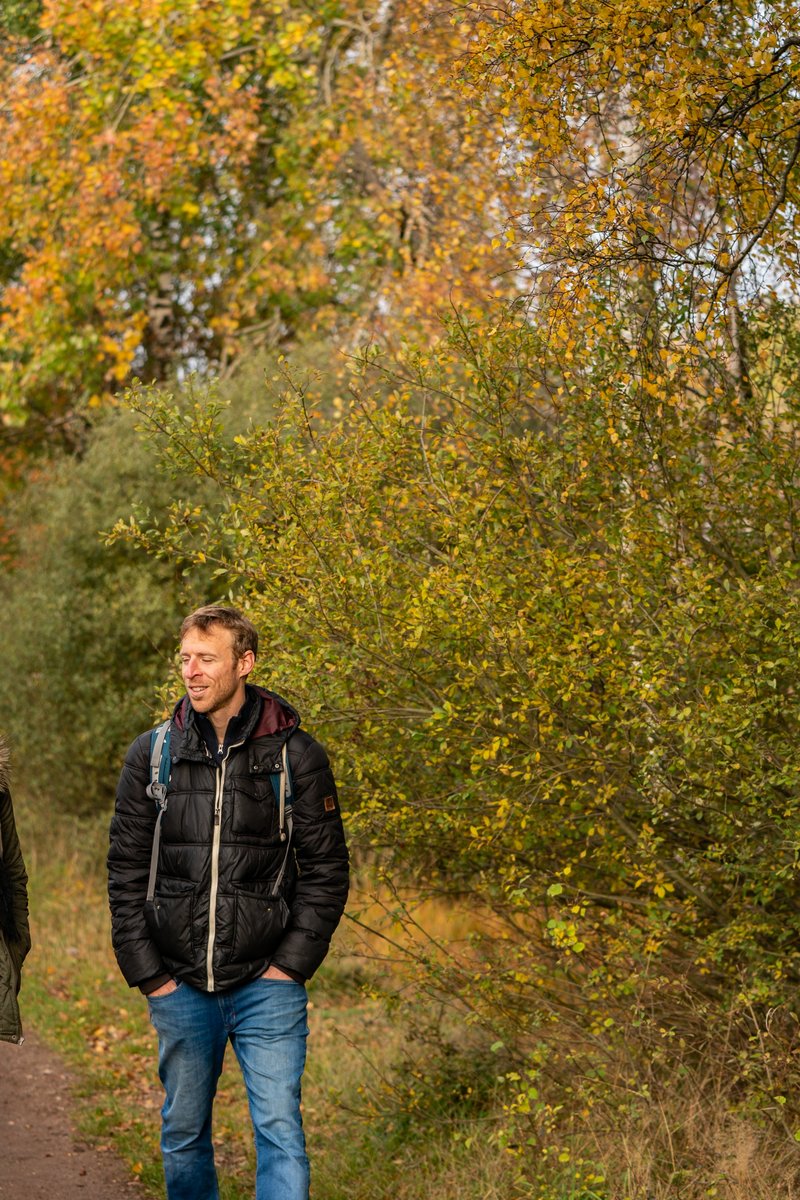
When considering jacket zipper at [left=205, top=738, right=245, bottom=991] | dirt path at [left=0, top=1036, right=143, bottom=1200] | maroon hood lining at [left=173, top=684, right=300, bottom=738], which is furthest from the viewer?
dirt path at [left=0, top=1036, right=143, bottom=1200]

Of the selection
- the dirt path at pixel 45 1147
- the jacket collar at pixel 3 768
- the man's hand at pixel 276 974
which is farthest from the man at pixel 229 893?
the dirt path at pixel 45 1147

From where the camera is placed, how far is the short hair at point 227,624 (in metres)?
4.46

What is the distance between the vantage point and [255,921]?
4316 mm

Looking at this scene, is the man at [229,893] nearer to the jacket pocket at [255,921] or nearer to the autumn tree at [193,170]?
the jacket pocket at [255,921]

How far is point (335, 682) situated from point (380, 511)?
2.97 feet

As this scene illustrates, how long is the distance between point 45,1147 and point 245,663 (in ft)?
12.1

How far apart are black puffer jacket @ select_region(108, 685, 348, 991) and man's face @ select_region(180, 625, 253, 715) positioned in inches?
3.4

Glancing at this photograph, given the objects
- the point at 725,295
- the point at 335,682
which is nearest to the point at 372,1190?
the point at 335,682

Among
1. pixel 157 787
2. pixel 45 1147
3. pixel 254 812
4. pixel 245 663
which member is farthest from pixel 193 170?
pixel 254 812

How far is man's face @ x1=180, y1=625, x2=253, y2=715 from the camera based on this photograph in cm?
439

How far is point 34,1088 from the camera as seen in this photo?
810cm

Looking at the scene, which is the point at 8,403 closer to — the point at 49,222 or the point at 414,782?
the point at 49,222

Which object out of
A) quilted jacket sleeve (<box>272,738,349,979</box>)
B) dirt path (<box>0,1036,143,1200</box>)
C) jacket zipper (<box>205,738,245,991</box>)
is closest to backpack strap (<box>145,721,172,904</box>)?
jacket zipper (<box>205,738,245,991</box>)

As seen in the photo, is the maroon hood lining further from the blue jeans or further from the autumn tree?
the autumn tree
